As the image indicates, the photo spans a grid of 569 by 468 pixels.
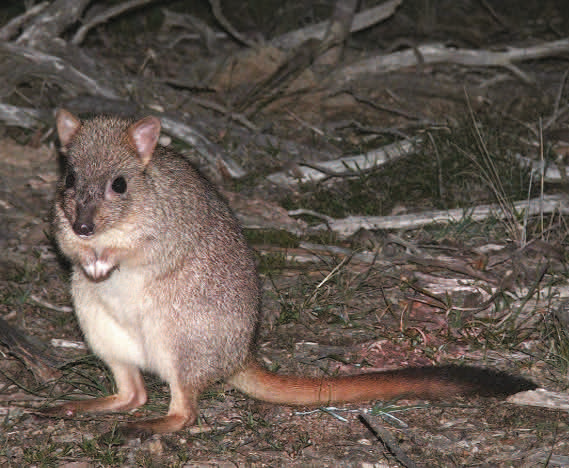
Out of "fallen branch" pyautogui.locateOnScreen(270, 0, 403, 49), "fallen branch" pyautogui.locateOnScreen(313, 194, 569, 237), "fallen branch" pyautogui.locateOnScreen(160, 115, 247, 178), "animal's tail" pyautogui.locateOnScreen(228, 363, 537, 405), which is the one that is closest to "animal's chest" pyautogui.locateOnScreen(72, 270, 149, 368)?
"animal's tail" pyautogui.locateOnScreen(228, 363, 537, 405)

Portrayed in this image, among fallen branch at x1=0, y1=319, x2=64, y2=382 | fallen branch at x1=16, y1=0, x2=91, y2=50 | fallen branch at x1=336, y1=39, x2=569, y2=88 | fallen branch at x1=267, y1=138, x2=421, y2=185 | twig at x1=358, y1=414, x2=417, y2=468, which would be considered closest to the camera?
twig at x1=358, y1=414, x2=417, y2=468

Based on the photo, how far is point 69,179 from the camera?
391cm

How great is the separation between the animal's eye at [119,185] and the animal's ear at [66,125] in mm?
352

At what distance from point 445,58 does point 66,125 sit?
478 centimetres

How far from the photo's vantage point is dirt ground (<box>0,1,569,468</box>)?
363 cm

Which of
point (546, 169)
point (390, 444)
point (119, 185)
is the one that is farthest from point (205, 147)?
point (390, 444)

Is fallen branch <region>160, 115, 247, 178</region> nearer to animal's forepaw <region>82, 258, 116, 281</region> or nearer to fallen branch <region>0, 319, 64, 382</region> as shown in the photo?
fallen branch <region>0, 319, 64, 382</region>

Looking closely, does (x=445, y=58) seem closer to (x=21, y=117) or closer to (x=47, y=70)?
(x=47, y=70)

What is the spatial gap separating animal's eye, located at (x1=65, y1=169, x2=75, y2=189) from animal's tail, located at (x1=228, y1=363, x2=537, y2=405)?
1.32 m

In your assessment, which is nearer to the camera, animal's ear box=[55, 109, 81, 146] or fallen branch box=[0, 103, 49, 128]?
animal's ear box=[55, 109, 81, 146]

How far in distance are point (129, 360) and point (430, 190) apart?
3.12m

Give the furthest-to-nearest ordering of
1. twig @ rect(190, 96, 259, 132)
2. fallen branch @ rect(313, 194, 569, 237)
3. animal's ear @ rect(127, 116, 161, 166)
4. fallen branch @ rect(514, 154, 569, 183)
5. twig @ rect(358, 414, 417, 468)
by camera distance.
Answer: twig @ rect(190, 96, 259, 132) → fallen branch @ rect(514, 154, 569, 183) → fallen branch @ rect(313, 194, 569, 237) → animal's ear @ rect(127, 116, 161, 166) → twig @ rect(358, 414, 417, 468)

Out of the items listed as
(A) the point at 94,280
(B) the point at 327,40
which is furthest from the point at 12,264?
(B) the point at 327,40

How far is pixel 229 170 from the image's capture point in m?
6.62
